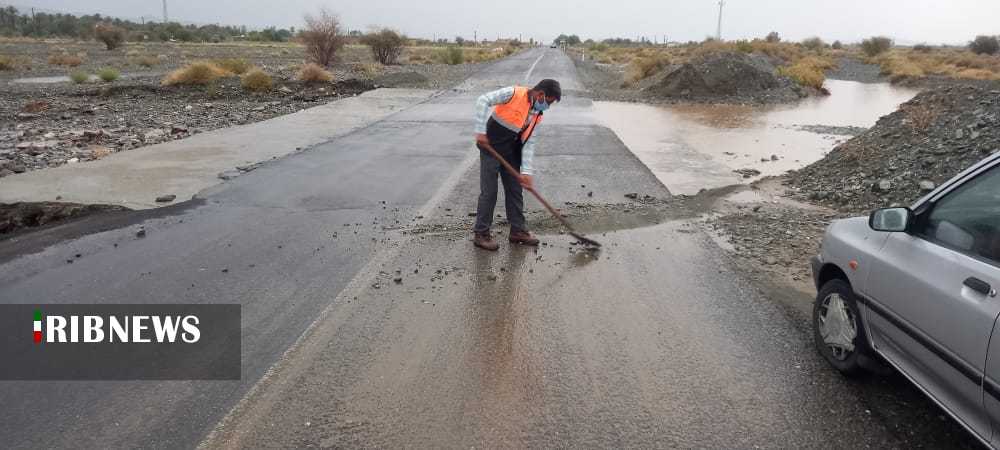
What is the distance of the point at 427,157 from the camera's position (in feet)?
37.3

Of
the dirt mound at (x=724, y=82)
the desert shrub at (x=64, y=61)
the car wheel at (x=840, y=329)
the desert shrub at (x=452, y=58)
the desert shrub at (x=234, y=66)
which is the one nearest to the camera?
the car wheel at (x=840, y=329)

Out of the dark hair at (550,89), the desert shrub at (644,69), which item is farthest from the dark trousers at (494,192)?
the desert shrub at (644,69)

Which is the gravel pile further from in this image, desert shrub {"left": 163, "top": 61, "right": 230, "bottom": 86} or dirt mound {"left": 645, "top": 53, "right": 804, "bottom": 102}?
dirt mound {"left": 645, "top": 53, "right": 804, "bottom": 102}

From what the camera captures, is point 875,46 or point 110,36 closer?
point 110,36

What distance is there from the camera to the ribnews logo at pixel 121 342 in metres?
3.95

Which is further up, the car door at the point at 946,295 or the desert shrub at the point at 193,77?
the desert shrub at the point at 193,77

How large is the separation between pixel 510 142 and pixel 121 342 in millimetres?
3647

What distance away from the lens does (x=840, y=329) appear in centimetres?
400

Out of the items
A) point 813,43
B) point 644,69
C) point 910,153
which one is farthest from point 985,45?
point 910,153

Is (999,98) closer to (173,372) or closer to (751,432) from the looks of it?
(751,432)

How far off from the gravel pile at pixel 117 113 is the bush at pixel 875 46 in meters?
63.1

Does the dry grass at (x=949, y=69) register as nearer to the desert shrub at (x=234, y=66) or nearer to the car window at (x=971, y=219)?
the desert shrub at (x=234, y=66)

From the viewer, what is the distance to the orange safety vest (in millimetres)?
6230

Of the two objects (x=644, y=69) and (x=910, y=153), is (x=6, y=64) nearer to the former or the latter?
(x=644, y=69)
